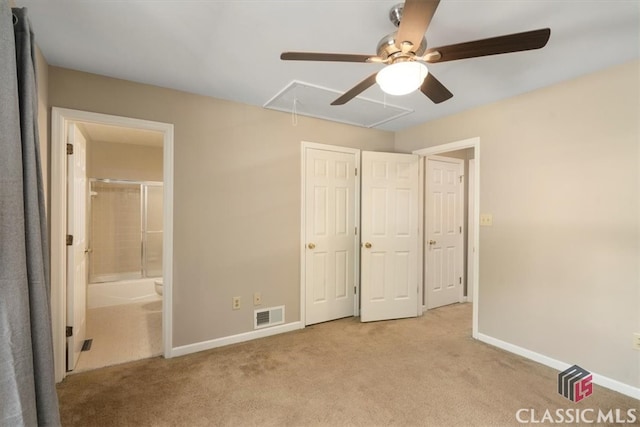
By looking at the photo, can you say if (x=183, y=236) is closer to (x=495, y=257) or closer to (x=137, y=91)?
(x=137, y=91)

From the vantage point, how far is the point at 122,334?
9.97 ft

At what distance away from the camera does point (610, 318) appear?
7.00ft

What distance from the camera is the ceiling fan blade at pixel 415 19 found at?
107cm

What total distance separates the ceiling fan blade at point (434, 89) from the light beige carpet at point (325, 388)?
198 centimetres

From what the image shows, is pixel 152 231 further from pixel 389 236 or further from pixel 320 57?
pixel 320 57

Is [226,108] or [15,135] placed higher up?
[226,108]

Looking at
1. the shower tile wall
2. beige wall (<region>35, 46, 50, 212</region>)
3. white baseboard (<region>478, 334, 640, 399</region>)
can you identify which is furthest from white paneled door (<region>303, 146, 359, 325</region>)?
the shower tile wall

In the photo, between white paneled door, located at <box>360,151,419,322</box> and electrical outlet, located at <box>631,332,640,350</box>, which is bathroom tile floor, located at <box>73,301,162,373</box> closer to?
white paneled door, located at <box>360,151,419,322</box>

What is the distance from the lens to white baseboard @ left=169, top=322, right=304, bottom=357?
2.60 metres

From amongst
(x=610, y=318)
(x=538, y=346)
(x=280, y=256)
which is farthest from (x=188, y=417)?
(x=610, y=318)

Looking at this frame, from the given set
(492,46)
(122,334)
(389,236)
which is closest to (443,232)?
(389,236)

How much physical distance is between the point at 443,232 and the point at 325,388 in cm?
272

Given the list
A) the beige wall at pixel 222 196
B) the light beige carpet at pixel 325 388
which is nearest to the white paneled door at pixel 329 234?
the beige wall at pixel 222 196

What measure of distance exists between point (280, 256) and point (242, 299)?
57 centimetres
